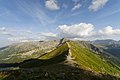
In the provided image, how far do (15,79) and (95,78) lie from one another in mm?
20709

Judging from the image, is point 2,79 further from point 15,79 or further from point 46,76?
point 46,76

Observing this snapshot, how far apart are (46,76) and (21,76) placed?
7.82 meters

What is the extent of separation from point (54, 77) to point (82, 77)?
6.75m

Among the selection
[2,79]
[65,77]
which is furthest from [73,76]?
[2,79]

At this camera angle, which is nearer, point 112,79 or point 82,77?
point 82,77

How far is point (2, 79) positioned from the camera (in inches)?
2309

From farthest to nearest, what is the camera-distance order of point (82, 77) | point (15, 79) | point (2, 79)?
point (2, 79) < point (15, 79) < point (82, 77)

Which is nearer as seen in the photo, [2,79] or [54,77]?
[54,77]

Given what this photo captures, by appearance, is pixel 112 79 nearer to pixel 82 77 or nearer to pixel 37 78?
pixel 82 77

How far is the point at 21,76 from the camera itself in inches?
2089

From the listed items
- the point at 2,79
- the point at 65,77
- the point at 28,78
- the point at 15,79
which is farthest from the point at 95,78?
the point at 2,79

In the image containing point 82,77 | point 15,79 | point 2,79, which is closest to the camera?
point 82,77

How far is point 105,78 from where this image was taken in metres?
54.1

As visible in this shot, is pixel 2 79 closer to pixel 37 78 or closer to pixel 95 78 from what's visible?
pixel 37 78
